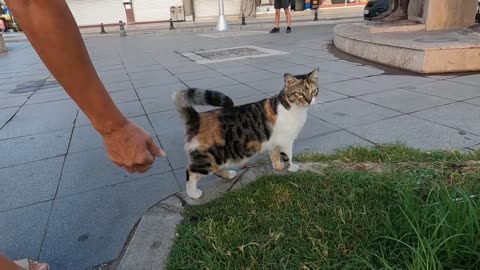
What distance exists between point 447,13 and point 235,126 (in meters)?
9.10

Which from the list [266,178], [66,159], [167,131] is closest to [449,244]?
[266,178]

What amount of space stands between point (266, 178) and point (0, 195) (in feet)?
8.01

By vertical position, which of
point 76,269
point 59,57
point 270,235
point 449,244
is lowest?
point 76,269

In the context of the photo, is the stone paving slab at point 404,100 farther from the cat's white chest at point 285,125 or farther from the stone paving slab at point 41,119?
the stone paving slab at point 41,119

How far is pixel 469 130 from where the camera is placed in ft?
12.4

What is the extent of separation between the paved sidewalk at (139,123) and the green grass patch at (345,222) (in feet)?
2.26

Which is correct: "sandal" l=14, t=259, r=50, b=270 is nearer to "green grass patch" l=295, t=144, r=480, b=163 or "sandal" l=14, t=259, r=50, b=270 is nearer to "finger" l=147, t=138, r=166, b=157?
"finger" l=147, t=138, r=166, b=157

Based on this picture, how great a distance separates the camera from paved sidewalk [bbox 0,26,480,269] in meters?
2.64

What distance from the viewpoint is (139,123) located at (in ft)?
15.5

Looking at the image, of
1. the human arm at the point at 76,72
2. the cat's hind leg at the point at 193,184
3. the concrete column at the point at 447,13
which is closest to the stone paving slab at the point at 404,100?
the cat's hind leg at the point at 193,184

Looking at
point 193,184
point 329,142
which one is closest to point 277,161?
point 193,184

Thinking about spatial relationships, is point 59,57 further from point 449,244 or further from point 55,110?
point 55,110

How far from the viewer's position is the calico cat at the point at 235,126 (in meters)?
2.73

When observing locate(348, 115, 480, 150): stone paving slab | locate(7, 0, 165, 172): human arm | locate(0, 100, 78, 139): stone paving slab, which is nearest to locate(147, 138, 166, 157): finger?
locate(7, 0, 165, 172): human arm
